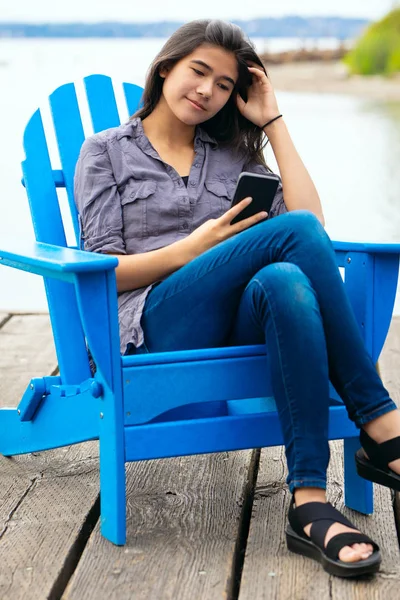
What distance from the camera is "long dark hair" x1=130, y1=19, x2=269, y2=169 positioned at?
6.64ft

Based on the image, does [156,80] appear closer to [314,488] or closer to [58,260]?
[58,260]

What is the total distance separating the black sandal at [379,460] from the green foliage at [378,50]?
4465 millimetres

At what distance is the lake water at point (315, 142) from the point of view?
187 inches

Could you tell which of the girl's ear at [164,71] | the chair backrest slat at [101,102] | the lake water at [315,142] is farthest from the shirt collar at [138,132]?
the lake water at [315,142]

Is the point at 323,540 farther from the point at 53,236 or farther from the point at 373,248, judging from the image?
the point at 53,236

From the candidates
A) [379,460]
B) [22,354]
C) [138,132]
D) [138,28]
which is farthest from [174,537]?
[138,28]

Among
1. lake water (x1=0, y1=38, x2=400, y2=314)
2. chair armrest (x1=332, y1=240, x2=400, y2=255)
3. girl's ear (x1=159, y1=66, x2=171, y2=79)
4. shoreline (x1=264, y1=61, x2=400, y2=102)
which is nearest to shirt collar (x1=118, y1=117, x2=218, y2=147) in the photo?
girl's ear (x1=159, y1=66, x2=171, y2=79)

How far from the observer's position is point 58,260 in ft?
5.41

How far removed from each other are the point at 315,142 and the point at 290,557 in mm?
6701

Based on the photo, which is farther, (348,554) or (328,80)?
(328,80)

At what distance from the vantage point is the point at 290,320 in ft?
5.39

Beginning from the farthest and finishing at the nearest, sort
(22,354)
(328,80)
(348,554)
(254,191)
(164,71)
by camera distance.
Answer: (328,80) → (22,354) → (164,71) → (254,191) → (348,554)

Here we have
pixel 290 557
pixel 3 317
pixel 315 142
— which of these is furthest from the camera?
pixel 315 142

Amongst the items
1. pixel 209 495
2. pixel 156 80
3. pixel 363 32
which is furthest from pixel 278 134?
pixel 363 32
